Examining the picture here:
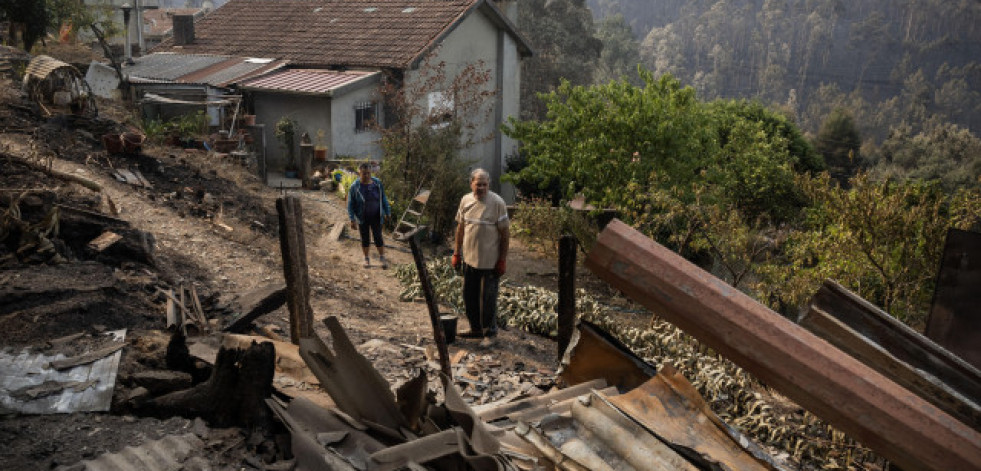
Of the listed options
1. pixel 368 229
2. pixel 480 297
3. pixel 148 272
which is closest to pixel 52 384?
pixel 148 272

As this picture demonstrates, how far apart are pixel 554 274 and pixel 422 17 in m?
9.85

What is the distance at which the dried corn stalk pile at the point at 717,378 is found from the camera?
670 cm

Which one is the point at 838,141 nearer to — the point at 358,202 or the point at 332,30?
the point at 332,30

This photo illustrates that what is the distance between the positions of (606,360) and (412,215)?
998cm

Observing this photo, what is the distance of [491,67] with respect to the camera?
22797mm

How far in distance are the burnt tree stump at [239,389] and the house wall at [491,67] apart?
55.3 feet

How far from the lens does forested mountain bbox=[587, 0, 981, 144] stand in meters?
74.8

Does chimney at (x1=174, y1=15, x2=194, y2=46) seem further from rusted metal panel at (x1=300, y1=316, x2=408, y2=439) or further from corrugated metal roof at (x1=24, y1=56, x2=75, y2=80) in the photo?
rusted metal panel at (x1=300, y1=316, x2=408, y2=439)

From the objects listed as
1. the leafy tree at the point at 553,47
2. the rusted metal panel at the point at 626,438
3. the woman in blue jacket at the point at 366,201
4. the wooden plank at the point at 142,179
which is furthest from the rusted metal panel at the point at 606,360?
the leafy tree at the point at 553,47

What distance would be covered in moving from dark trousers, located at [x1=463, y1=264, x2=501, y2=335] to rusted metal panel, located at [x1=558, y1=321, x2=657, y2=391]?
3.20 metres

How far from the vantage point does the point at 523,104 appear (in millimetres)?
40281

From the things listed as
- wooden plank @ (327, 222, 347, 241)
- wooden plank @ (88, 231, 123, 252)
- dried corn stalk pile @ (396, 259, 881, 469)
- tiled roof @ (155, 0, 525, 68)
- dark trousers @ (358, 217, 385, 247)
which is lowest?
dried corn stalk pile @ (396, 259, 881, 469)

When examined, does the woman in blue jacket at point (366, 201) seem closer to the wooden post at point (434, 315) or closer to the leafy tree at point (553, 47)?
the wooden post at point (434, 315)

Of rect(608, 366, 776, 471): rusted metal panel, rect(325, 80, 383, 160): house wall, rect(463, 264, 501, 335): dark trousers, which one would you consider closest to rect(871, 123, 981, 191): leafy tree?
rect(325, 80, 383, 160): house wall
